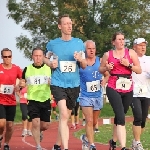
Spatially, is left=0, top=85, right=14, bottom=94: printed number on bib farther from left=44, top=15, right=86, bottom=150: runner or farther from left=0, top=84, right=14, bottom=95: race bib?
left=44, top=15, right=86, bottom=150: runner

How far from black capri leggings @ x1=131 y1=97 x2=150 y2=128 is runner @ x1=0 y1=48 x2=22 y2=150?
2729 mm

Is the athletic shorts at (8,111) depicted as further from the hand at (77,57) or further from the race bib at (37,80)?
the hand at (77,57)

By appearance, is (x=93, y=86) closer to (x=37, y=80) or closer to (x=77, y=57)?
(x=37, y=80)

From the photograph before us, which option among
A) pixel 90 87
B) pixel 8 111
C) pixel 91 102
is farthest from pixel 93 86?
pixel 8 111

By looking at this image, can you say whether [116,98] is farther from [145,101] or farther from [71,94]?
[145,101]

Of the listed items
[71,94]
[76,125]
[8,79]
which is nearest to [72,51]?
[71,94]

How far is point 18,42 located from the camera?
4766 cm

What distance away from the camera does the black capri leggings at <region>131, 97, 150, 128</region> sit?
40.9ft

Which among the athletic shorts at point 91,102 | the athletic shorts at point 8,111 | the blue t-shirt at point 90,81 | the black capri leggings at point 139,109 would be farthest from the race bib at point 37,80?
the black capri leggings at point 139,109

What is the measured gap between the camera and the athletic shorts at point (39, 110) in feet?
44.2

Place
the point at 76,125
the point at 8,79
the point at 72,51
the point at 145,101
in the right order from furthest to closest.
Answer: the point at 76,125 → the point at 8,79 → the point at 145,101 → the point at 72,51

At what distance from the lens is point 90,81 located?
41.7 feet

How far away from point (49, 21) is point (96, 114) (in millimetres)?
34274

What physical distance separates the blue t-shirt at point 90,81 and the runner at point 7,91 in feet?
5.78
